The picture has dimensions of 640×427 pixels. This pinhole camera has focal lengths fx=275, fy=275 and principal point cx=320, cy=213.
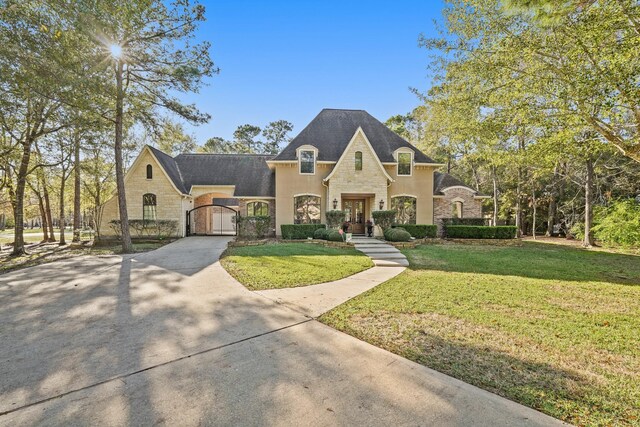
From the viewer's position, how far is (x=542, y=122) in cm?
814

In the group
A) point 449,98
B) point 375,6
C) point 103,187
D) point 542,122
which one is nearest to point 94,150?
point 103,187

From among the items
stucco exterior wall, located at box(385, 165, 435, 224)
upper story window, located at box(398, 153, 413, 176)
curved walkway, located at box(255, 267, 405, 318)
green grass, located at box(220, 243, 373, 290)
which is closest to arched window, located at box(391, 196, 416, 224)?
stucco exterior wall, located at box(385, 165, 435, 224)

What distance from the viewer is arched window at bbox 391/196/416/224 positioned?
1938 cm

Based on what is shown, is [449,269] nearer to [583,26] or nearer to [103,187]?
[583,26]

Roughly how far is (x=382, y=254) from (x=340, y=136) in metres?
10.9

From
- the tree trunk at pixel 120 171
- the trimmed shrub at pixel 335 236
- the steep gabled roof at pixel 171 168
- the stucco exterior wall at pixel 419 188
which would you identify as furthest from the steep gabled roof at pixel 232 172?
the stucco exterior wall at pixel 419 188

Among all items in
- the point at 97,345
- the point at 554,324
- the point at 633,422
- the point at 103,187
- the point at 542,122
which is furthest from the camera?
the point at 103,187

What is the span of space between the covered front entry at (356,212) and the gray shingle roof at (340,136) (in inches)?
120

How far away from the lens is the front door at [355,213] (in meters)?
18.9

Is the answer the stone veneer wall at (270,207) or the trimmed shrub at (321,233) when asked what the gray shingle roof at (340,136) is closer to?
the stone veneer wall at (270,207)

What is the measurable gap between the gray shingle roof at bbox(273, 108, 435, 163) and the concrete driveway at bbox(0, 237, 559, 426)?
14580 millimetres

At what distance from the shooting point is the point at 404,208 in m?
19.5

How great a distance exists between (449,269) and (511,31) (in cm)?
743

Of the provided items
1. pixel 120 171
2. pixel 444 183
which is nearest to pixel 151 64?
pixel 120 171
